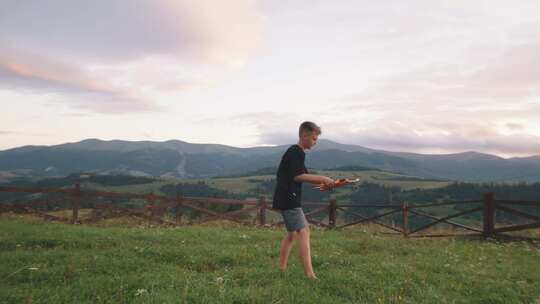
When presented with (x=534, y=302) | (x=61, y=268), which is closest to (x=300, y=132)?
(x=534, y=302)

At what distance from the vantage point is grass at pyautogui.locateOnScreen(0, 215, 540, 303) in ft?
21.3

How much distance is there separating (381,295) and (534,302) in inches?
104

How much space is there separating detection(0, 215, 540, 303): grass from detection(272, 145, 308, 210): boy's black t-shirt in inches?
58.6

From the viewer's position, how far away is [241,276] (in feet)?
26.9

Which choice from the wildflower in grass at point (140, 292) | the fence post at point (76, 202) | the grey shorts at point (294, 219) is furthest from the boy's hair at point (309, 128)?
the fence post at point (76, 202)

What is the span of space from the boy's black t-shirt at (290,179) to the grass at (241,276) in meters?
1.49

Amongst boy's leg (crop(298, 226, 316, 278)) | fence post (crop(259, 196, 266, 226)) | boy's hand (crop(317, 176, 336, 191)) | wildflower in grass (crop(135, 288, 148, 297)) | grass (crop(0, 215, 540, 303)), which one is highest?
boy's hand (crop(317, 176, 336, 191))

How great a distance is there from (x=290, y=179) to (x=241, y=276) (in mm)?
2353

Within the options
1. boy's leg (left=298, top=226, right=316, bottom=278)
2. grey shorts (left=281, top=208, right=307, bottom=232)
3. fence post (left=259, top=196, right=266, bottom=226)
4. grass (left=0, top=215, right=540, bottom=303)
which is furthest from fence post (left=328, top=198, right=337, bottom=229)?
grey shorts (left=281, top=208, right=307, bottom=232)

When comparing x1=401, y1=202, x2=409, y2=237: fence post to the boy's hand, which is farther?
x1=401, y1=202, x2=409, y2=237: fence post

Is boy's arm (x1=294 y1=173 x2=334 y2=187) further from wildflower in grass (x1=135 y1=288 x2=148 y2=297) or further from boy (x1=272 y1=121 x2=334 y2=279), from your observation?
wildflower in grass (x1=135 y1=288 x2=148 y2=297)

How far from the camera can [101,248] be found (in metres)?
11.8

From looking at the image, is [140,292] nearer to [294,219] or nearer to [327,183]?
[294,219]

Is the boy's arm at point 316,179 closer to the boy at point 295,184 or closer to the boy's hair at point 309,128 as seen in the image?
the boy at point 295,184
